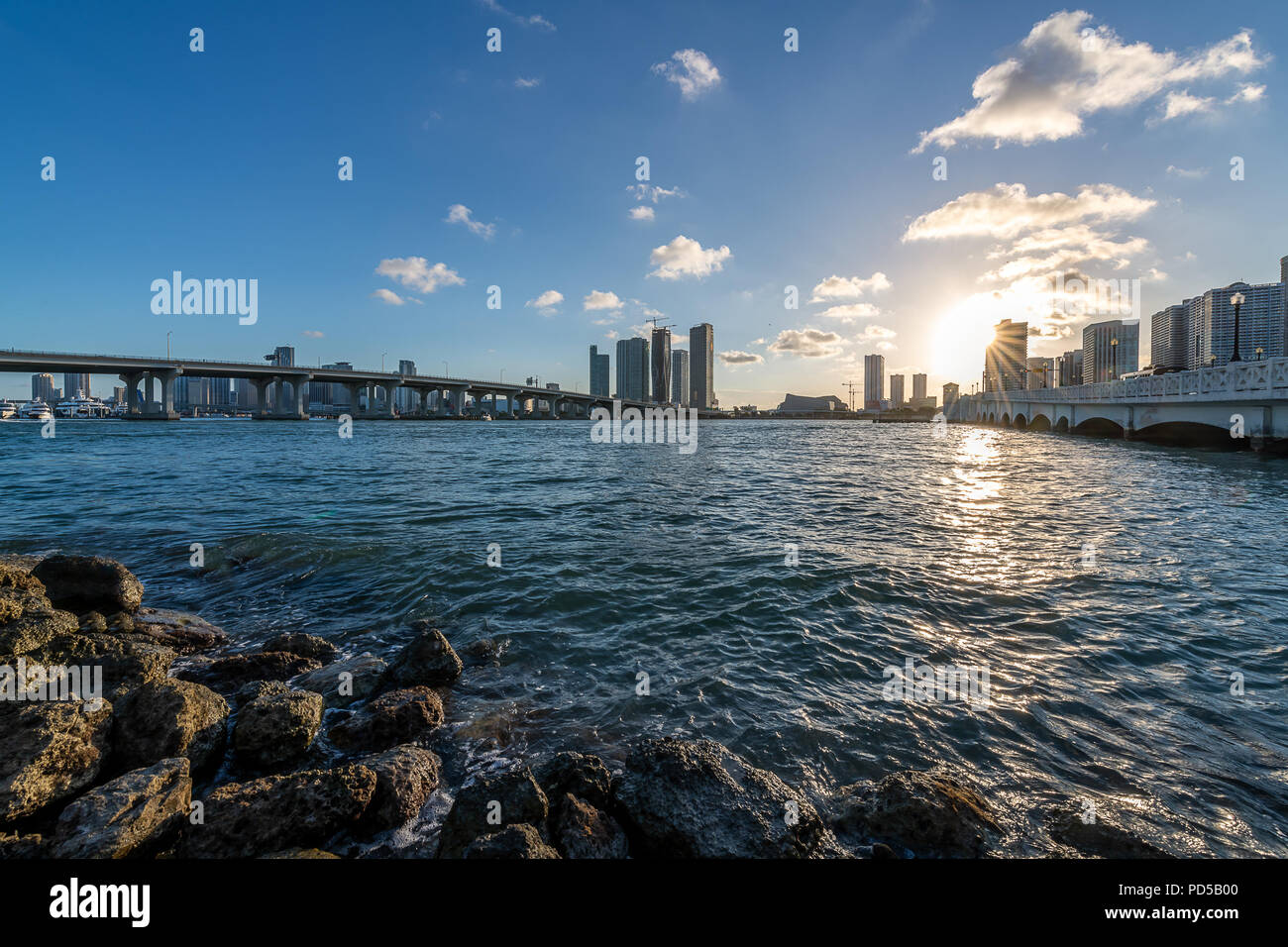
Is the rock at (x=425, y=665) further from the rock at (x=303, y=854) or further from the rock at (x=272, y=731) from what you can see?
the rock at (x=303, y=854)

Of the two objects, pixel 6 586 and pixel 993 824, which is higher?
pixel 6 586

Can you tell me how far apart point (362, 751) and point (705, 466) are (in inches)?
1362

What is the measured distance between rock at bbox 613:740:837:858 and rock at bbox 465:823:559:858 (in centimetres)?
89

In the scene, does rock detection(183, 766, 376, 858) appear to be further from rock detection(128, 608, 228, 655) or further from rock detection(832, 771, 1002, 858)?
rock detection(128, 608, 228, 655)

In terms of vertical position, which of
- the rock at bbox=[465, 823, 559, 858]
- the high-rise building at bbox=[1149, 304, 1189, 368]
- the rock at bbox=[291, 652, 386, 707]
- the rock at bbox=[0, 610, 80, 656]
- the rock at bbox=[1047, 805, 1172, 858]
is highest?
the high-rise building at bbox=[1149, 304, 1189, 368]

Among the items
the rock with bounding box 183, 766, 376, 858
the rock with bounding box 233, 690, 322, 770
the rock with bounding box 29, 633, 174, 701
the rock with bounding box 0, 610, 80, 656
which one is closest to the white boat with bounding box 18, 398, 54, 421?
the rock with bounding box 0, 610, 80, 656

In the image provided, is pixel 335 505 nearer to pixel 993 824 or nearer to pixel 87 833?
pixel 87 833

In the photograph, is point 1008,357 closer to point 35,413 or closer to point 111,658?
point 111,658

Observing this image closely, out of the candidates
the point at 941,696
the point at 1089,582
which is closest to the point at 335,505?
the point at 941,696

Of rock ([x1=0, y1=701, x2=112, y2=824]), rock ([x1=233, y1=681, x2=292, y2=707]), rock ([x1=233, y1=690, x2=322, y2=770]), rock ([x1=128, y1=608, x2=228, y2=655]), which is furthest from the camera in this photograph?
rock ([x1=128, y1=608, x2=228, y2=655])

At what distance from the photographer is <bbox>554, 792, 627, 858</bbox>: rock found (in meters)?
4.21

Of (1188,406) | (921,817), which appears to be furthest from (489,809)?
(1188,406)

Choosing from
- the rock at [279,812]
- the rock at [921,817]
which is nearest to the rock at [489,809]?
the rock at [279,812]
